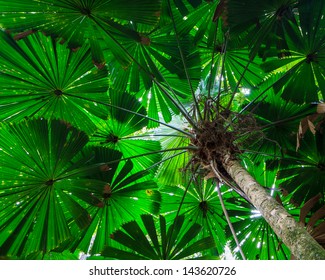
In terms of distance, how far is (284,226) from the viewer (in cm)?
116

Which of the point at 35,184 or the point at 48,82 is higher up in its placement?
the point at 48,82

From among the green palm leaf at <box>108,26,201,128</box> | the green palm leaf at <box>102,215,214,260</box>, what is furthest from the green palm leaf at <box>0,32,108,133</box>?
the green palm leaf at <box>102,215,214,260</box>

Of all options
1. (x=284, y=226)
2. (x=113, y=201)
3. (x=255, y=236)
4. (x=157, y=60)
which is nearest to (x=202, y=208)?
(x=255, y=236)

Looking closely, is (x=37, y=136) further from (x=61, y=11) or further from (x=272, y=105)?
(x=272, y=105)

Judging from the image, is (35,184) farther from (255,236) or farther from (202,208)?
(255,236)

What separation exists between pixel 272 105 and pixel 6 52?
7.65 ft

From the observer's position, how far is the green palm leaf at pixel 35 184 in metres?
2.06

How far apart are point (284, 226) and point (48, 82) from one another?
2055 mm

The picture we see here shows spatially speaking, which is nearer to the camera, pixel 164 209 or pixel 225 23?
pixel 225 23

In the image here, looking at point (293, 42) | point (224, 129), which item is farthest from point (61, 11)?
point (293, 42)
